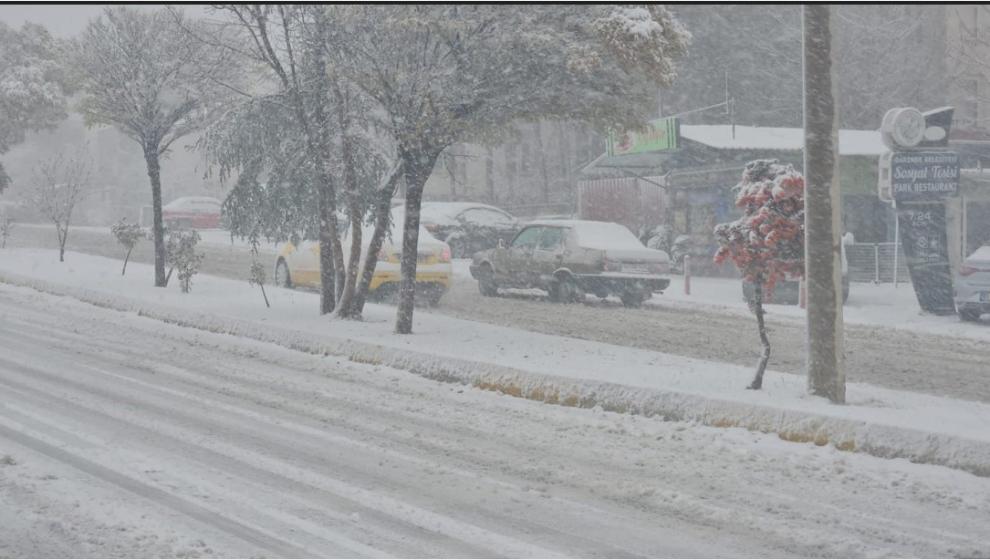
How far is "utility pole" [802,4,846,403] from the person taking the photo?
9.12 metres

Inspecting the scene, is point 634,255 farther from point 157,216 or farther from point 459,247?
point 459,247

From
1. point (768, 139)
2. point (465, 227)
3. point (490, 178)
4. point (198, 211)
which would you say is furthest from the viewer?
point (490, 178)

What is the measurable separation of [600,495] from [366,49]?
310 inches

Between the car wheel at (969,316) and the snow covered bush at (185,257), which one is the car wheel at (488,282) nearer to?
the snow covered bush at (185,257)

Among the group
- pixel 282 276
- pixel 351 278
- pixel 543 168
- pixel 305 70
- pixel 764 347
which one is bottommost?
pixel 764 347

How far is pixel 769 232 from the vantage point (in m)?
9.27

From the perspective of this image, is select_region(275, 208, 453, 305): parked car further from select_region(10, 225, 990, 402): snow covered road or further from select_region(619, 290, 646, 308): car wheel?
select_region(619, 290, 646, 308): car wheel

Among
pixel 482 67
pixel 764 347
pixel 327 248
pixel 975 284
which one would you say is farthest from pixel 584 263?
pixel 764 347

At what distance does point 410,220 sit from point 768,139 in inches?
744

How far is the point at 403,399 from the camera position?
10.0 m

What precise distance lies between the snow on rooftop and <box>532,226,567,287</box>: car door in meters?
9.24

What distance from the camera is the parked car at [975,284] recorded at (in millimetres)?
17094

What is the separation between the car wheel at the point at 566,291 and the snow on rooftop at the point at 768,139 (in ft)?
31.8

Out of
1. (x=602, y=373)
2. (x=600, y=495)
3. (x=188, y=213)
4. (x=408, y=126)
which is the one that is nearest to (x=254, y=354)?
(x=408, y=126)
